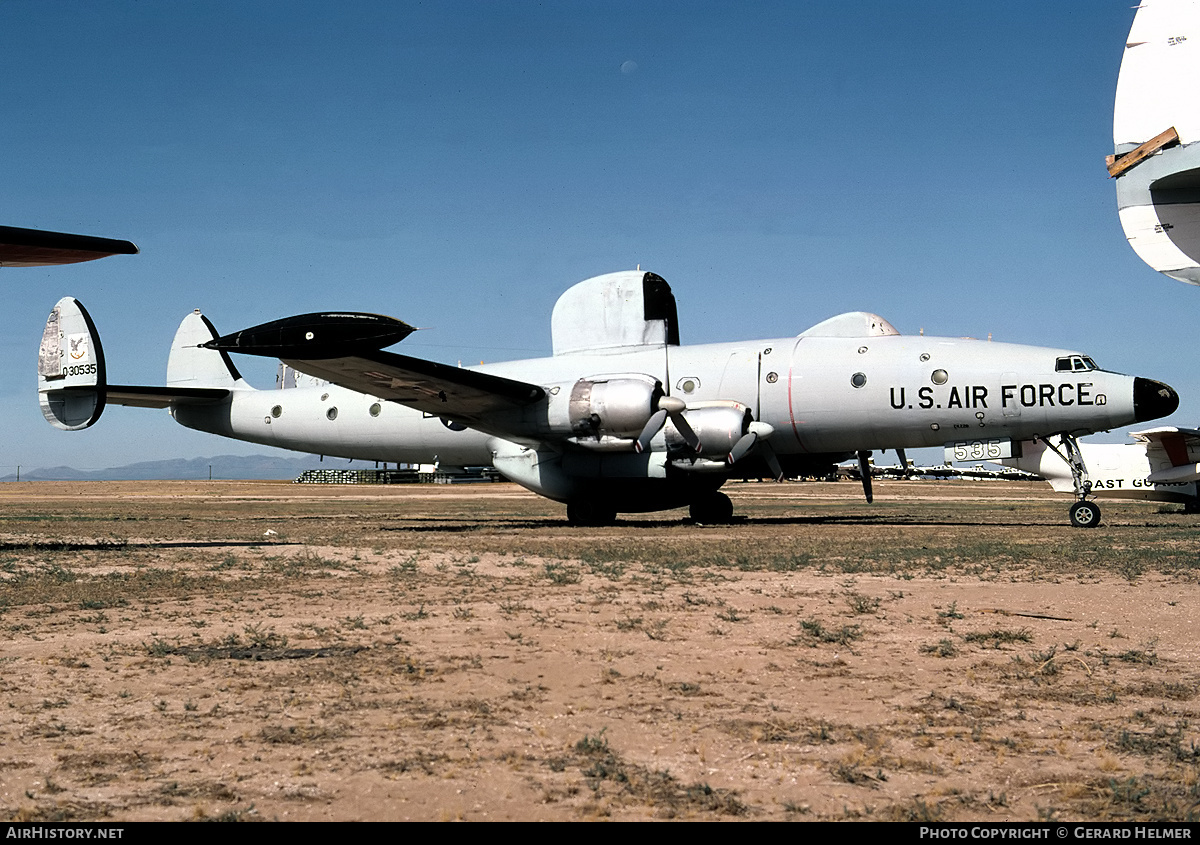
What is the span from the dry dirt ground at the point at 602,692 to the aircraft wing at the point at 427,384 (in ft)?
28.9

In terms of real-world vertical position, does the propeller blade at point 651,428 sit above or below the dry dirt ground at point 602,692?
above

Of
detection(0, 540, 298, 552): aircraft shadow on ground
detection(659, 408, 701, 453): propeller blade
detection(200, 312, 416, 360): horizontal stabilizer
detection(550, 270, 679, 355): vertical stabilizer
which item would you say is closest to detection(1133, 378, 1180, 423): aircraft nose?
detection(659, 408, 701, 453): propeller blade

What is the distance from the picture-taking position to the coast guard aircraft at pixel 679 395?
20.3 metres

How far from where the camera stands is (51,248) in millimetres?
13578

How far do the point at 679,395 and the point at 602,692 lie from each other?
1774cm

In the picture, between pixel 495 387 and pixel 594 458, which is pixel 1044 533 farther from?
pixel 495 387

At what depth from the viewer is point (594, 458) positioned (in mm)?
22578

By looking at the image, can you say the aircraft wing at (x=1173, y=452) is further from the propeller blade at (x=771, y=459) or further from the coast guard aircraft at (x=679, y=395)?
the propeller blade at (x=771, y=459)

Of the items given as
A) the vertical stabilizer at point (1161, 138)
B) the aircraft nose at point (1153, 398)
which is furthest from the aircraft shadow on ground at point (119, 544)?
the aircraft nose at point (1153, 398)

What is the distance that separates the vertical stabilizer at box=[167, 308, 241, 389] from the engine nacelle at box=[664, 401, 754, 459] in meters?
15.6
